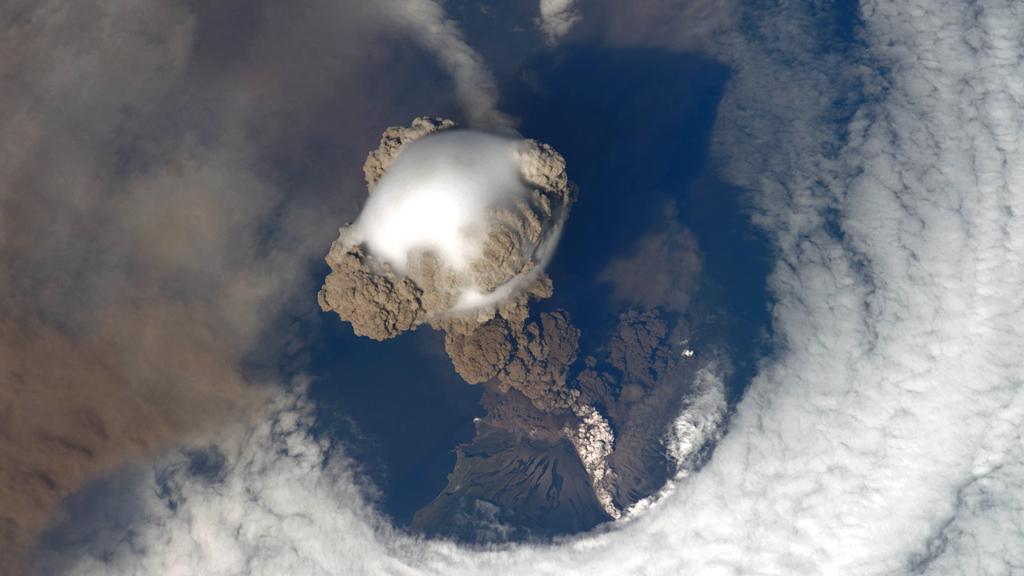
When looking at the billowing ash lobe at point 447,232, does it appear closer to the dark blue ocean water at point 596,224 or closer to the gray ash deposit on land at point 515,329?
the gray ash deposit on land at point 515,329

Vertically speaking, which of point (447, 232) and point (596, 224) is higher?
point (447, 232)

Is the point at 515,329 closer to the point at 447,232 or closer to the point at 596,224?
the point at 447,232

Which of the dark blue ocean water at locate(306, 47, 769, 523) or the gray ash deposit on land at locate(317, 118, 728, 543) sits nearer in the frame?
the gray ash deposit on land at locate(317, 118, 728, 543)

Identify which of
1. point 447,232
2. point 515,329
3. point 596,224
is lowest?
point 515,329

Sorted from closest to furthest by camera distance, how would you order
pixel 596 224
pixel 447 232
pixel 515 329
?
pixel 447 232
pixel 515 329
pixel 596 224

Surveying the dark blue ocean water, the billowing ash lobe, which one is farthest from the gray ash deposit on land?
the dark blue ocean water

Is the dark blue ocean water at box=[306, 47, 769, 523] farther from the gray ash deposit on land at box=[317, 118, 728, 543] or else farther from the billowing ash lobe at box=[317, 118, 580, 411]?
the billowing ash lobe at box=[317, 118, 580, 411]

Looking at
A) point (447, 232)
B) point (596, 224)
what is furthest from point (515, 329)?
point (596, 224)
